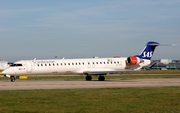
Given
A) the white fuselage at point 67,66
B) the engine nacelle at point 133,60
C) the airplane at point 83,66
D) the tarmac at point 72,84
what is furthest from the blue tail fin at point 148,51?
the tarmac at point 72,84

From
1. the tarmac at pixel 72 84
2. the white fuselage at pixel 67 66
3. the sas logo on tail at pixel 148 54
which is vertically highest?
the sas logo on tail at pixel 148 54

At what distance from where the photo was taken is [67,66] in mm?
44812

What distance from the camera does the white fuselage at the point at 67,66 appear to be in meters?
42.6

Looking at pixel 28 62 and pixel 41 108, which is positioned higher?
pixel 28 62

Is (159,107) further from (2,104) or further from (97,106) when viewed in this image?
(2,104)

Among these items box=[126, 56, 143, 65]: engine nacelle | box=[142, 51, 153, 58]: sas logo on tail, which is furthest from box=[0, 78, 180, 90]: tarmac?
box=[142, 51, 153, 58]: sas logo on tail

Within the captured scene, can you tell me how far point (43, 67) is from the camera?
142ft

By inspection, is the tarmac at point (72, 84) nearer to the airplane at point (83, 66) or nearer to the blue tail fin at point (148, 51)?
the airplane at point (83, 66)

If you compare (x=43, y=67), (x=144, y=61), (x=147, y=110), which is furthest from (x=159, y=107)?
(x=144, y=61)

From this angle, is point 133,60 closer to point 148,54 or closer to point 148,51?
point 148,54

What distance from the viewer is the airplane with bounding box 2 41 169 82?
42656 millimetres

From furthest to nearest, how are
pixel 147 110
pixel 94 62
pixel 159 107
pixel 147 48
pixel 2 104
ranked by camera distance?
pixel 147 48 < pixel 94 62 < pixel 2 104 < pixel 159 107 < pixel 147 110

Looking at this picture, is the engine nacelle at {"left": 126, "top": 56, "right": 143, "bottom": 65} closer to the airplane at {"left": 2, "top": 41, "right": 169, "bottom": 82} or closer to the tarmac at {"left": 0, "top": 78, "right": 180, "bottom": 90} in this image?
the airplane at {"left": 2, "top": 41, "right": 169, "bottom": 82}

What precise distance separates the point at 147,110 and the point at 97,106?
2895mm
